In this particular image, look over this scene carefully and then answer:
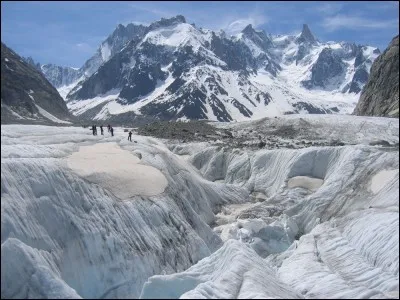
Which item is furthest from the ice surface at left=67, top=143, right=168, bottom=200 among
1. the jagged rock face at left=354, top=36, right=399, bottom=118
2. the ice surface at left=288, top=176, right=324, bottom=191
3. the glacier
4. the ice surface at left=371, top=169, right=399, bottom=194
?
the jagged rock face at left=354, top=36, right=399, bottom=118

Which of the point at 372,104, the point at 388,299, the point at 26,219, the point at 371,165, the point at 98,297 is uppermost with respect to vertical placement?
the point at 372,104

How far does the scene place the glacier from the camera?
23.0 meters

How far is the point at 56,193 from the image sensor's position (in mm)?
27578

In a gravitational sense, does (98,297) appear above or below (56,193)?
below

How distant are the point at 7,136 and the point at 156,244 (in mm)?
10881

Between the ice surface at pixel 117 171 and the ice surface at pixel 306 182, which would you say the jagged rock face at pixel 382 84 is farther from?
the ice surface at pixel 117 171

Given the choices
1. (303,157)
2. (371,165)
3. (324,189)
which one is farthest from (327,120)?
(371,165)

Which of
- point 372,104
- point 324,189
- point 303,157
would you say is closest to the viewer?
point 324,189

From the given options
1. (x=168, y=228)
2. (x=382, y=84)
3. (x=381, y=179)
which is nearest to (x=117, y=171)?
(x=168, y=228)

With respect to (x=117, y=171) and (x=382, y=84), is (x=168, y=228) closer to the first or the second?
(x=117, y=171)

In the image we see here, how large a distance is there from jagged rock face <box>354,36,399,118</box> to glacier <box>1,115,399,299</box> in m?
71.2

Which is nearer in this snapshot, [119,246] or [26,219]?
[26,219]

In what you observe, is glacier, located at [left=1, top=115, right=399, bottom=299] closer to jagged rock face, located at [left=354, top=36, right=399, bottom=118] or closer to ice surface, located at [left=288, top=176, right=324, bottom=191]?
ice surface, located at [left=288, top=176, right=324, bottom=191]

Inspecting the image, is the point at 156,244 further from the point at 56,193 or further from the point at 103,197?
the point at 56,193
